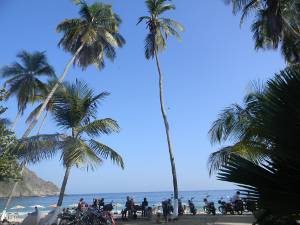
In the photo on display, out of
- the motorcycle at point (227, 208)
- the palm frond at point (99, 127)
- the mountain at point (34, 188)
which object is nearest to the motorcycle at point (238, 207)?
the motorcycle at point (227, 208)

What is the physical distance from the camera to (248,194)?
5234 millimetres

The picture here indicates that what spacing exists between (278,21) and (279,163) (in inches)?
869

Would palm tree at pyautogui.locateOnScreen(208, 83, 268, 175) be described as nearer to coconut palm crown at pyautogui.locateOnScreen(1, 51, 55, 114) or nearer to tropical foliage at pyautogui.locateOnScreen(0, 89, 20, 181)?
tropical foliage at pyautogui.locateOnScreen(0, 89, 20, 181)

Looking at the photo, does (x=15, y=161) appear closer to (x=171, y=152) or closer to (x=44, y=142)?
(x=44, y=142)

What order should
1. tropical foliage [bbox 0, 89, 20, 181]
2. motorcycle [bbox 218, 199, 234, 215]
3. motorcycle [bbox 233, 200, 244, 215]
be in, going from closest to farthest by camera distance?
tropical foliage [bbox 0, 89, 20, 181] → motorcycle [bbox 233, 200, 244, 215] → motorcycle [bbox 218, 199, 234, 215]

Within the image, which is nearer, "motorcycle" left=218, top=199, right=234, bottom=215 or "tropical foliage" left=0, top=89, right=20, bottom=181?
"tropical foliage" left=0, top=89, right=20, bottom=181

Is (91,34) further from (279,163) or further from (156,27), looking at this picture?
(279,163)

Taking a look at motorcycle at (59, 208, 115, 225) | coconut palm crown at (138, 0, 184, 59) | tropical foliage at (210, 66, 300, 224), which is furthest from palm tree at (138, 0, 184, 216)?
tropical foliage at (210, 66, 300, 224)

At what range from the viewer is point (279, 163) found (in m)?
5.20

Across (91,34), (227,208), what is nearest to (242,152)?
(227,208)

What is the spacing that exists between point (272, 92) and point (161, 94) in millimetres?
22217

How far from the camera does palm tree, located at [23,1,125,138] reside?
31.4 meters

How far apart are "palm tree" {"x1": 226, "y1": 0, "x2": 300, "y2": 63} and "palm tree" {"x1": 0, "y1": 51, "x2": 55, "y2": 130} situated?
14.8 m

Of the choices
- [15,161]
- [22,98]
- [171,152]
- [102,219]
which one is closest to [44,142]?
[15,161]
